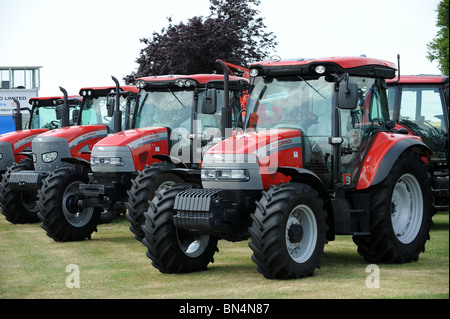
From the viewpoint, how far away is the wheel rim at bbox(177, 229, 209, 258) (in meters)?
8.72

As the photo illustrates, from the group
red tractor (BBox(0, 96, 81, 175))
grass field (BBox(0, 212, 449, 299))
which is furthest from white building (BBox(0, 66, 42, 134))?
grass field (BBox(0, 212, 449, 299))

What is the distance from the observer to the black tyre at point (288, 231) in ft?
25.3

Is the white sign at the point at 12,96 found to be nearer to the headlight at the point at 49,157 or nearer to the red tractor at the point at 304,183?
the headlight at the point at 49,157

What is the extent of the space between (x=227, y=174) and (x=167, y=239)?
0.95 meters

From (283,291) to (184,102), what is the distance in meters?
5.58

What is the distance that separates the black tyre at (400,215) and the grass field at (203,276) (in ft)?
0.63

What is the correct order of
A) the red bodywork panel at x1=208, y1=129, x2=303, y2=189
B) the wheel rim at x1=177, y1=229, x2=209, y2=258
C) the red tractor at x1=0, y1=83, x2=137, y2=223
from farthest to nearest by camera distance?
1. the red tractor at x1=0, y1=83, x2=137, y2=223
2. the wheel rim at x1=177, y1=229, x2=209, y2=258
3. the red bodywork panel at x1=208, y1=129, x2=303, y2=189

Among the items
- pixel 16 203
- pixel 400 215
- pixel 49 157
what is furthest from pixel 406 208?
pixel 16 203

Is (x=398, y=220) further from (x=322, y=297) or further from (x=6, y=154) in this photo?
(x=6, y=154)

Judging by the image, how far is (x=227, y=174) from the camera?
27.2 feet

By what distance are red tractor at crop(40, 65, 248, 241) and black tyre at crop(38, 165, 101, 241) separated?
0.01 metres

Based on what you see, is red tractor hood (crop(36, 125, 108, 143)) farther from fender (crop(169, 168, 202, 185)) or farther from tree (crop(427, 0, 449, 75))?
tree (crop(427, 0, 449, 75))
